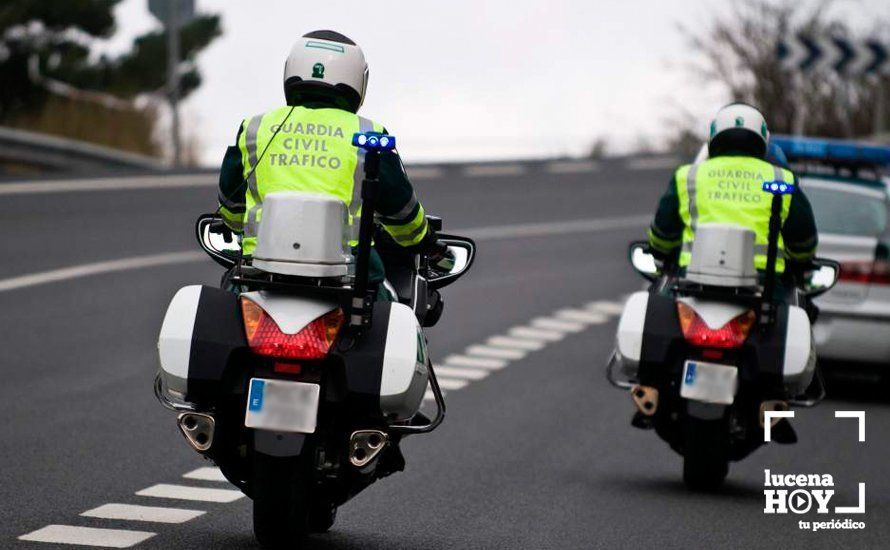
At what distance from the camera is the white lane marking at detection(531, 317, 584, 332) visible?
2045cm

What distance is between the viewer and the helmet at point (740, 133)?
1091cm

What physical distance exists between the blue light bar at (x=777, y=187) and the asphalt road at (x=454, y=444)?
1.53 m

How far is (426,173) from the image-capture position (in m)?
37.0

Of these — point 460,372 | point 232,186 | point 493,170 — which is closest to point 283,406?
point 232,186

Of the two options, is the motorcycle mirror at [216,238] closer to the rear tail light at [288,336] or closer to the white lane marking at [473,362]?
the rear tail light at [288,336]

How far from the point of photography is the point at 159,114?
42938 mm

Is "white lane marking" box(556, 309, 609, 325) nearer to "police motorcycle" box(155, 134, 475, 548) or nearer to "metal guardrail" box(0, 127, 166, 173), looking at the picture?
"metal guardrail" box(0, 127, 166, 173)

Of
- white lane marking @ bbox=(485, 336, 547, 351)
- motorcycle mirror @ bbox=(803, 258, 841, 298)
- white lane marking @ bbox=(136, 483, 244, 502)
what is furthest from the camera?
white lane marking @ bbox=(485, 336, 547, 351)

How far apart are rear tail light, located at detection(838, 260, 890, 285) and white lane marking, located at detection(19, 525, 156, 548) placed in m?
8.37

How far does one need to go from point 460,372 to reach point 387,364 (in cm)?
891

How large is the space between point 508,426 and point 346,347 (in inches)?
231

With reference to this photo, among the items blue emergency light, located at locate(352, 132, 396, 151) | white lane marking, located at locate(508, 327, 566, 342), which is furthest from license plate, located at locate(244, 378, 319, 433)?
white lane marking, located at locate(508, 327, 566, 342)

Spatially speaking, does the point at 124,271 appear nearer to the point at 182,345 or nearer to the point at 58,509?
the point at 58,509

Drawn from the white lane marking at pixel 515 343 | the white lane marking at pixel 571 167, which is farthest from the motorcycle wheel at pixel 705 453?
the white lane marking at pixel 571 167
